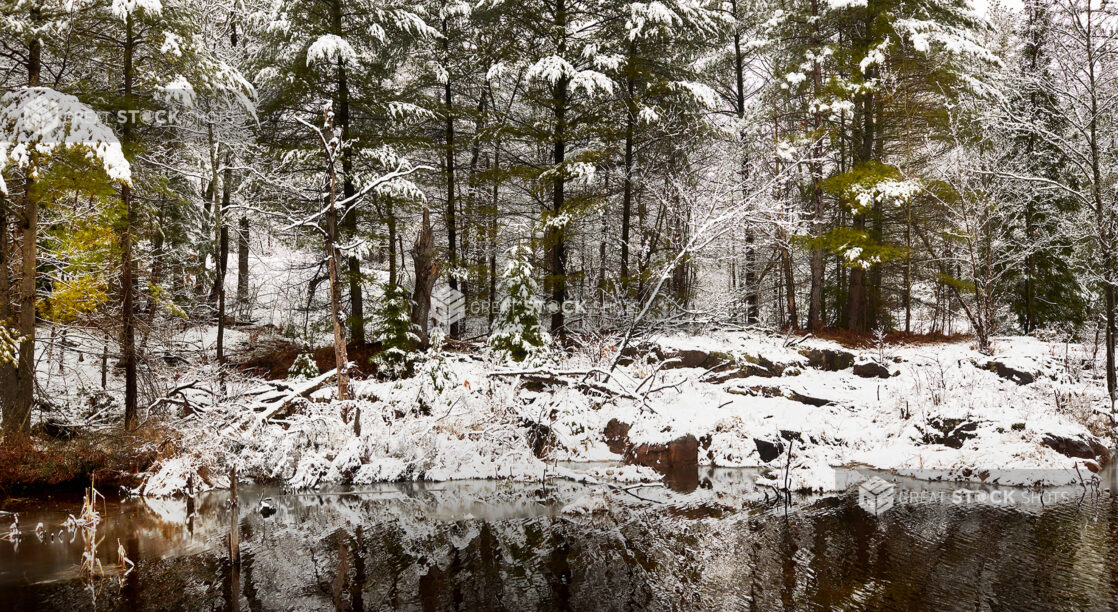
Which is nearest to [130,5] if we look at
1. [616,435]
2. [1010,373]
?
[616,435]

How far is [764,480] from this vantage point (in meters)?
10.3

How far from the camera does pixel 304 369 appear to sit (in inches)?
558

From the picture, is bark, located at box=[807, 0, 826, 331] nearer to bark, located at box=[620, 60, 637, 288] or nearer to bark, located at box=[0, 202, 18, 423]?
bark, located at box=[620, 60, 637, 288]

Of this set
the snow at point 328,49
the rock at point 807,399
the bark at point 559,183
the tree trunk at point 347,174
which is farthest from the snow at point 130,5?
the rock at point 807,399

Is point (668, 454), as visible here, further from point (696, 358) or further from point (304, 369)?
point (304, 369)

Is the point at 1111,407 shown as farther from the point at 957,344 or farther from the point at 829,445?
the point at 829,445

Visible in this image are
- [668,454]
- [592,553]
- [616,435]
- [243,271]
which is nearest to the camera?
[592,553]

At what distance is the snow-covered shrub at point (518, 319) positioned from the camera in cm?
1457

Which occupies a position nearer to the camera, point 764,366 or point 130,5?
point 130,5

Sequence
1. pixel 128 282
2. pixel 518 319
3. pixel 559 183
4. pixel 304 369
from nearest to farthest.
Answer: pixel 128 282 < pixel 304 369 < pixel 518 319 < pixel 559 183

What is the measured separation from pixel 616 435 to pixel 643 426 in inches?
27.7

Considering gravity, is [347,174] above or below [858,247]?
above

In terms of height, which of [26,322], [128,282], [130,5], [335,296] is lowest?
[26,322]

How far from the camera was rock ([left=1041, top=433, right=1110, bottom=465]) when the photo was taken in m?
10.4
